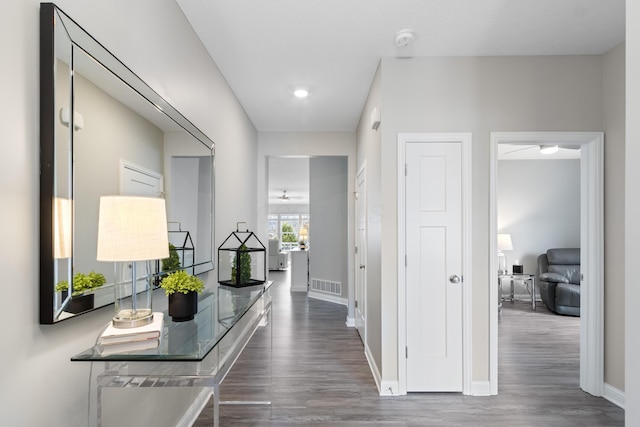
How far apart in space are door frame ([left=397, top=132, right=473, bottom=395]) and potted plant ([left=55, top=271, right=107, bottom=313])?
2.13m

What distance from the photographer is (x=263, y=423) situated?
2457mm

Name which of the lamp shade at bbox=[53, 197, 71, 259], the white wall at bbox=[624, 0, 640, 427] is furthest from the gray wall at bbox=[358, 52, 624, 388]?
the lamp shade at bbox=[53, 197, 71, 259]

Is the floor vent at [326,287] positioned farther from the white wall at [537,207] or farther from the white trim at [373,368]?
the white wall at [537,207]

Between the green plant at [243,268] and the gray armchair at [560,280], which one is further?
the gray armchair at [560,280]

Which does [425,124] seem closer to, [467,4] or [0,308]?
[467,4]

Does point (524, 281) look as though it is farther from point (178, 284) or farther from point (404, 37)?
Answer: point (178, 284)

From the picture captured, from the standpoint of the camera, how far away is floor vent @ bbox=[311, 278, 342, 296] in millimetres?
6609

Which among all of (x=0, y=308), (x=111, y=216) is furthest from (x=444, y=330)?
(x=0, y=308)

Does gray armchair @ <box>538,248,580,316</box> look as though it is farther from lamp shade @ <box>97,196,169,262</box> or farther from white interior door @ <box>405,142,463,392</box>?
lamp shade @ <box>97,196,169,262</box>

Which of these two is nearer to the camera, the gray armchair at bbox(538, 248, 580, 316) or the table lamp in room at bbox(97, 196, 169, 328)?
the table lamp in room at bbox(97, 196, 169, 328)

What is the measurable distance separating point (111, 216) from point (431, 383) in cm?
268

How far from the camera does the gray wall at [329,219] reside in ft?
21.4

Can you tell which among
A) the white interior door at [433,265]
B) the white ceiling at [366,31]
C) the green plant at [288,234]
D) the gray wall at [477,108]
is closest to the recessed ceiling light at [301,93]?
the white ceiling at [366,31]

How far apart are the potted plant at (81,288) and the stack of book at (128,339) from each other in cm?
12
